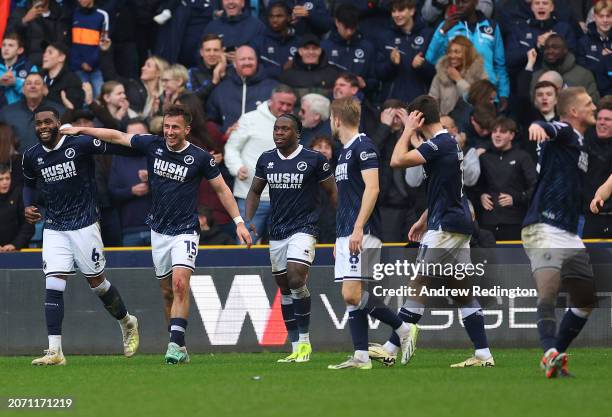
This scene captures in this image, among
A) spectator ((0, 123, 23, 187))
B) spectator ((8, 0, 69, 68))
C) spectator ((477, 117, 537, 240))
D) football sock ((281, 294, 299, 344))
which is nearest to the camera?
football sock ((281, 294, 299, 344))

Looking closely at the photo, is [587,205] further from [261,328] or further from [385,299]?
[261,328]

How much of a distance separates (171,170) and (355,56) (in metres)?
5.39

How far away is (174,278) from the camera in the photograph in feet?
43.6

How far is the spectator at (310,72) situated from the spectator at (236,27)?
1107mm

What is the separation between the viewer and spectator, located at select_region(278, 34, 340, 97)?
17.8 m

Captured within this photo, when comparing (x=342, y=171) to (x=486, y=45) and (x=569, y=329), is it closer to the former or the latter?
(x=569, y=329)

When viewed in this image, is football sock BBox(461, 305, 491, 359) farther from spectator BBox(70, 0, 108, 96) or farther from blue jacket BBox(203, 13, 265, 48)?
spectator BBox(70, 0, 108, 96)

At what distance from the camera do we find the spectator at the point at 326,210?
1652cm

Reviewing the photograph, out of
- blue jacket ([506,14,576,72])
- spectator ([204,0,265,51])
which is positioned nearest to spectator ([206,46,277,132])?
spectator ([204,0,265,51])

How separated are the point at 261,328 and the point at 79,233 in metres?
2.91

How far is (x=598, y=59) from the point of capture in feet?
58.9

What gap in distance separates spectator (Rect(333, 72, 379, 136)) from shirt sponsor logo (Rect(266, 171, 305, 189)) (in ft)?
12.0

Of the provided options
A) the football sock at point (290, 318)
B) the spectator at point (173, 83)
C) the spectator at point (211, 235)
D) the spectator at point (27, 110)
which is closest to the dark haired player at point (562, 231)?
the football sock at point (290, 318)

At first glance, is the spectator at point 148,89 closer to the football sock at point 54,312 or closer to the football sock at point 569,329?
the football sock at point 54,312
